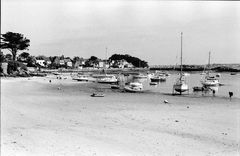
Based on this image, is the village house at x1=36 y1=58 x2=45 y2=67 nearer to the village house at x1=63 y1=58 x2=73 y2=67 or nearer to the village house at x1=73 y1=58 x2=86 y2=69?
the village house at x1=63 y1=58 x2=73 y2=67

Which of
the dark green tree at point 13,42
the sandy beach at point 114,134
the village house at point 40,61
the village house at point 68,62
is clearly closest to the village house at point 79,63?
the village house at point 68,62

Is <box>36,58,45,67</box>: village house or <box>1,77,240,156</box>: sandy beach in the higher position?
<box>36,58,45,67</box>: village house

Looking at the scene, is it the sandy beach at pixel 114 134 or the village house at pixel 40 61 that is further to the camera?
the village house at pixel 40 61

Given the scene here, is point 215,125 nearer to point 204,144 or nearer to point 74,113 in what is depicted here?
point 204,144

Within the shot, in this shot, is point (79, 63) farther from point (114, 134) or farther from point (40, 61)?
point (114, 134)

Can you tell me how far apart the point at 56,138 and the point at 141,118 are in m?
7.58

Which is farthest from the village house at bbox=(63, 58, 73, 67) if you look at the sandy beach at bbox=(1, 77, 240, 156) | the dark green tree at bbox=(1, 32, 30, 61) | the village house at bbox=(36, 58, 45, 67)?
the sandy beach at bbox=(1, 77, 240, 156)

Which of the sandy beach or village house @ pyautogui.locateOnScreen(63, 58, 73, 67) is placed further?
village house @ pyautogui.locateOnScreen(63, 58, 73, 67)

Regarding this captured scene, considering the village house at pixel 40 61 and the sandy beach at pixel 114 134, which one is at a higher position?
the village house at pixel 40 61

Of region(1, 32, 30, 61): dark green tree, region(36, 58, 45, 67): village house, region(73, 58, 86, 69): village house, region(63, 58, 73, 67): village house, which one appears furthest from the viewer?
region(73, 58, 86, 69): village house

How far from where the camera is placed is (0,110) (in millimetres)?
20953

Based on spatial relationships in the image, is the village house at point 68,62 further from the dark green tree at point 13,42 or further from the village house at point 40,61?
the dark green tree at point 13,42

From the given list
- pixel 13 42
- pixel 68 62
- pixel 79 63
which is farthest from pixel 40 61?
pixel 13 42

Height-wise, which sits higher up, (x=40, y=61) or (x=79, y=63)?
(x=40, y=61)
